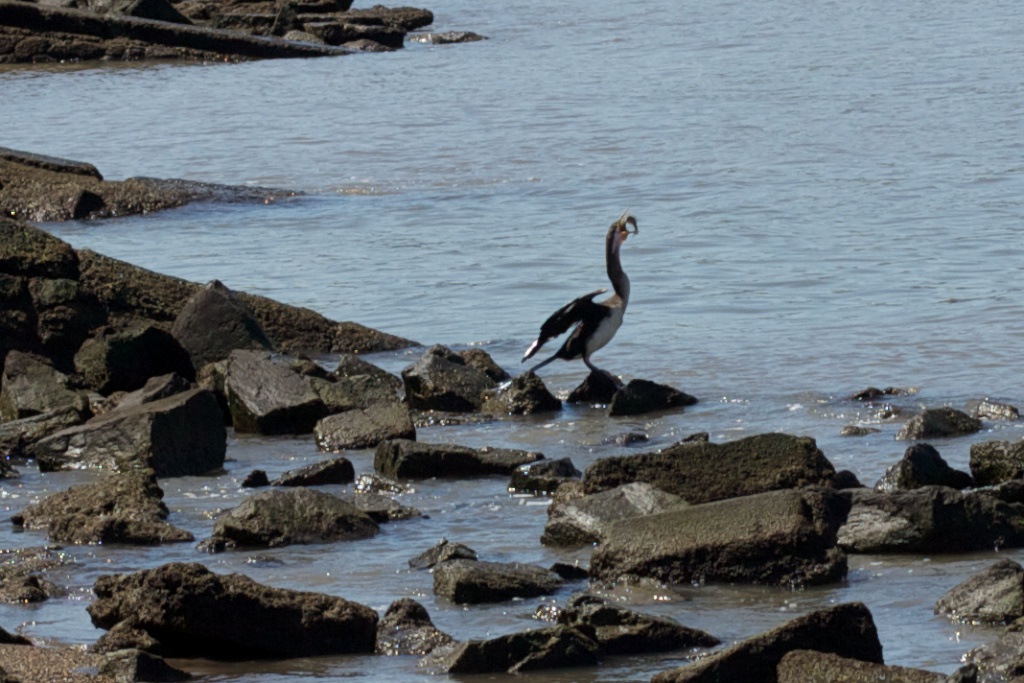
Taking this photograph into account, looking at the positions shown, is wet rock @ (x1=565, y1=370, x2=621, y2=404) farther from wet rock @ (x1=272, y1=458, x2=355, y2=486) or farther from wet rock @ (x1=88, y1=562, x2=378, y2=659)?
wet rock @ (x1=88, y1=562, x2=378, y2=659)

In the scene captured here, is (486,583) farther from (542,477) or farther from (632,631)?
(542,477)

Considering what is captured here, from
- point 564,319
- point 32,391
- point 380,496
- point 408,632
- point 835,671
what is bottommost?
point 32,391

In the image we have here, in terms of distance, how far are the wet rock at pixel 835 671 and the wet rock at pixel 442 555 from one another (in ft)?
5.44

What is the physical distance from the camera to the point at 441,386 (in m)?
9.30

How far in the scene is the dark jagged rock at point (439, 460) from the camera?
762cm

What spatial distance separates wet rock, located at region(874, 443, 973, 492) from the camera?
6.84m

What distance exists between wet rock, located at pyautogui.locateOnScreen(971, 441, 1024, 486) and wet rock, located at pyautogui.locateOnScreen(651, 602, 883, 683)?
83.0 inches

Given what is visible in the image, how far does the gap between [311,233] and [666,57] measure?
49.9 feet

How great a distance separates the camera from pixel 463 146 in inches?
843

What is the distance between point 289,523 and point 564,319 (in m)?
3.49

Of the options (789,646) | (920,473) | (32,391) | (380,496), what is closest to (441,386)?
(32,391)

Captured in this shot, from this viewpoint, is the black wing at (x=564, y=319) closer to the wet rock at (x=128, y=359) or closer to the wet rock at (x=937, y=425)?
the wet rock at (x=128, y=359)

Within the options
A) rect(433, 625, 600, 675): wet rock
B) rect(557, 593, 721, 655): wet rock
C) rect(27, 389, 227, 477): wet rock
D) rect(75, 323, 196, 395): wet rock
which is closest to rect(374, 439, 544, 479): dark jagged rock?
rect(27, 389, 227, 477): wet rock

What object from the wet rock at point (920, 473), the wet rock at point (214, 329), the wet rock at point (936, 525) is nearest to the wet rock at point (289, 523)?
the wet rock at point (936, 525)
